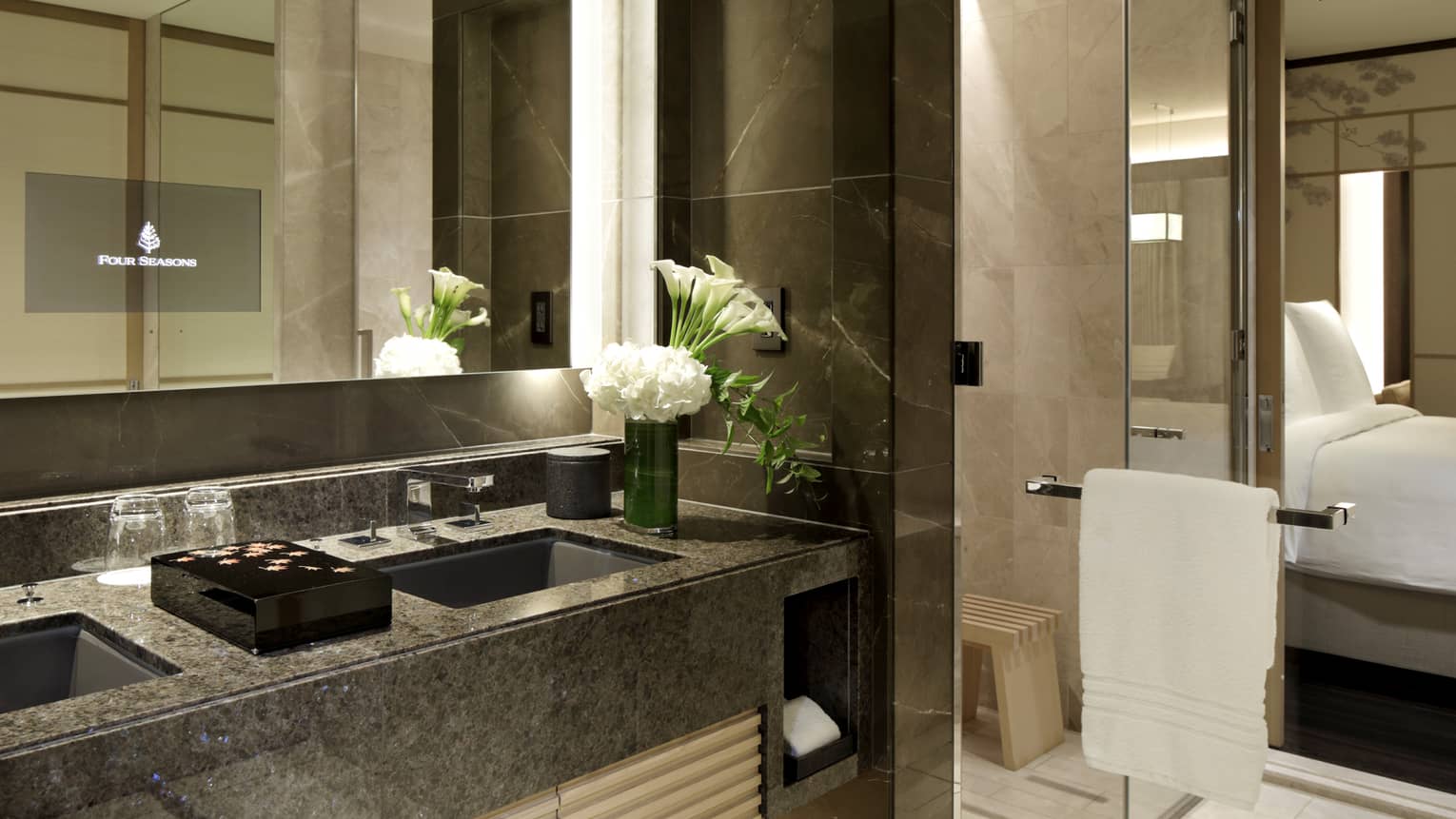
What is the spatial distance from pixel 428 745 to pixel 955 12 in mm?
1589

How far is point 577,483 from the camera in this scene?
6.54 feet

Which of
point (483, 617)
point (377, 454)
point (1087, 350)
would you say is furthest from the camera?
point (1087, 350)

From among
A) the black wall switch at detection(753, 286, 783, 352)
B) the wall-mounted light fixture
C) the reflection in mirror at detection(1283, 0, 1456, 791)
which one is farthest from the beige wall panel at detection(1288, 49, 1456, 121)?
the black wall switch at detection(753, 286, 783, 352)

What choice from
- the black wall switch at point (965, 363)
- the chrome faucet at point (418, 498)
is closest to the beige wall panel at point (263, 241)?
the chrome faucet at point (418, 498)

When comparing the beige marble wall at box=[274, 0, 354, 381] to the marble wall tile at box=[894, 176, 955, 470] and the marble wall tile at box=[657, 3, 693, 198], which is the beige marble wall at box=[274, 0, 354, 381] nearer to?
the marble wall tile at box=[657, 3, 693, 198]

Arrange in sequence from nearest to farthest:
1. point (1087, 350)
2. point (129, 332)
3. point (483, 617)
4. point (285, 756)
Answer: point (285, 756) → point (483, 617) → point (129, 332) → point (1087, 350)

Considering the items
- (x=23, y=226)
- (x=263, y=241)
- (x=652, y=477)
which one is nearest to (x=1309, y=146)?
(x=652, y=477)

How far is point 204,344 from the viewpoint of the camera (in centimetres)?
Answer: 173

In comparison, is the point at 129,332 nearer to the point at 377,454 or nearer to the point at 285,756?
the point at 377,454

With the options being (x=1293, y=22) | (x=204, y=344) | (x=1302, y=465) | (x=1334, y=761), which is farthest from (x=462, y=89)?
(x=1334, y=761)

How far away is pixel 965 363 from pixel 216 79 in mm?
1379

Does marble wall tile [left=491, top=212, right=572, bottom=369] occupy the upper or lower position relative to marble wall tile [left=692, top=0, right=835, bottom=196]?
lower

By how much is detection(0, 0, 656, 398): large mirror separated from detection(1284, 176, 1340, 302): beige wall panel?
1238mm

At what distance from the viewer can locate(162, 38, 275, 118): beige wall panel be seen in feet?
5.46
